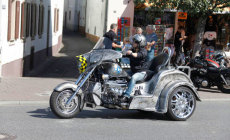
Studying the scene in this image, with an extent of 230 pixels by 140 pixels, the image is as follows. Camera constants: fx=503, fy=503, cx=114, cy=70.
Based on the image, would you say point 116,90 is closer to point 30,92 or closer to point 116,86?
point 116,86

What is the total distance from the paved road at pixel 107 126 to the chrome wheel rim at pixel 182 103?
194 mm

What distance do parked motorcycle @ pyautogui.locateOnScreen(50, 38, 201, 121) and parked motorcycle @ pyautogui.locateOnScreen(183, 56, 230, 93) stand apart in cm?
549

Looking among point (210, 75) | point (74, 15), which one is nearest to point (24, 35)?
point (210, 75)

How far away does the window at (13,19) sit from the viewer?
16891 mm

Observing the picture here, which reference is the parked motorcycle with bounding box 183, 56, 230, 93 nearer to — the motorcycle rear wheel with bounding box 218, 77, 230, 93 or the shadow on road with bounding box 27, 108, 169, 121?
the motorcycle rear wheel with bounding box 218, 77, 230, 93

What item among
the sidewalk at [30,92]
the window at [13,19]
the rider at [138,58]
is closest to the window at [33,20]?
the window at [13,19]

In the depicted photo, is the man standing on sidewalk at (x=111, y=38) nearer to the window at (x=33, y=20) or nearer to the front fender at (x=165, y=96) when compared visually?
the front fender at (x=165, y=96)

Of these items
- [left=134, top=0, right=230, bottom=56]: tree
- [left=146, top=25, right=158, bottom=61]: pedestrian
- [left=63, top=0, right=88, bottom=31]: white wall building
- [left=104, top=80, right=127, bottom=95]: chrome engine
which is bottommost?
[left=63, top=0, right=88, bottom=31]: white wall building

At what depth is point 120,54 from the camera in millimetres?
9328

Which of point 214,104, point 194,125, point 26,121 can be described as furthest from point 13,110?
point 214,104

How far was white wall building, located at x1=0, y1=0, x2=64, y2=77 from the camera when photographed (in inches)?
645

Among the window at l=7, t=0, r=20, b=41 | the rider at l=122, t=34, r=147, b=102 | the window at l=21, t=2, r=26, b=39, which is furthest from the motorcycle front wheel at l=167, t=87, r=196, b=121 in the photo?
the window at l=21, t=2, r=26, b=39

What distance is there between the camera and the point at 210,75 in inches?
602

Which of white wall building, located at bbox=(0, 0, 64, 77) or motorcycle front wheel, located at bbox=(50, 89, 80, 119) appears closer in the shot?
motorcycle front wheel, located at bbox=(50, 89, 80, 119)
